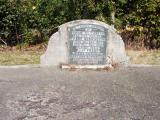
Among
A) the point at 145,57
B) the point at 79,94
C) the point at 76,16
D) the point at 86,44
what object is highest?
the point at 76,16

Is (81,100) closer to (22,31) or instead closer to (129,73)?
(129,73)

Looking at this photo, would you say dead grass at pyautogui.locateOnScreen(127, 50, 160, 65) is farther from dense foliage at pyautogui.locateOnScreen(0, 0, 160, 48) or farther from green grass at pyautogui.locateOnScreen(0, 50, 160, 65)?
dense foliage at pyautogui.locateOnScreen(0, 0, 160, 48)

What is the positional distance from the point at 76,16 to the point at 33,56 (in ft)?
5.96

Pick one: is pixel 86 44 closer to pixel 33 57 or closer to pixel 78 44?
pixel 78 44

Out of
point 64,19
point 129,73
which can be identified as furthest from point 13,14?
point 129,73

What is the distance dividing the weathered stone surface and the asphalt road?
31cm

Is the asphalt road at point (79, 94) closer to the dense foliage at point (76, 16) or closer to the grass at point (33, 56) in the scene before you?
the grass at point (33, 56)

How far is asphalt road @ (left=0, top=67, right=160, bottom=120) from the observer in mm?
6133

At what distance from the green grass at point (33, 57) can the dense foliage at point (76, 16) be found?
0.64 meters

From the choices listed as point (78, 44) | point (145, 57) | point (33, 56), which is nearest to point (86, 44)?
point (78, 44)

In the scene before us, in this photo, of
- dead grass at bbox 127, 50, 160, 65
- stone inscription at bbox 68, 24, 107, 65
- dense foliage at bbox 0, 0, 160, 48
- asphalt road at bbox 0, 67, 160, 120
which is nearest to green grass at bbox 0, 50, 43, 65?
dense foliage at bbox 0, 0, 160, 48

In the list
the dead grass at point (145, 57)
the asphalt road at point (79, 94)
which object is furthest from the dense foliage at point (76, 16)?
the asphalt road at point (79, 94)

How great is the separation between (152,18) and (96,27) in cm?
301

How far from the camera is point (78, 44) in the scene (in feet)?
29.5
